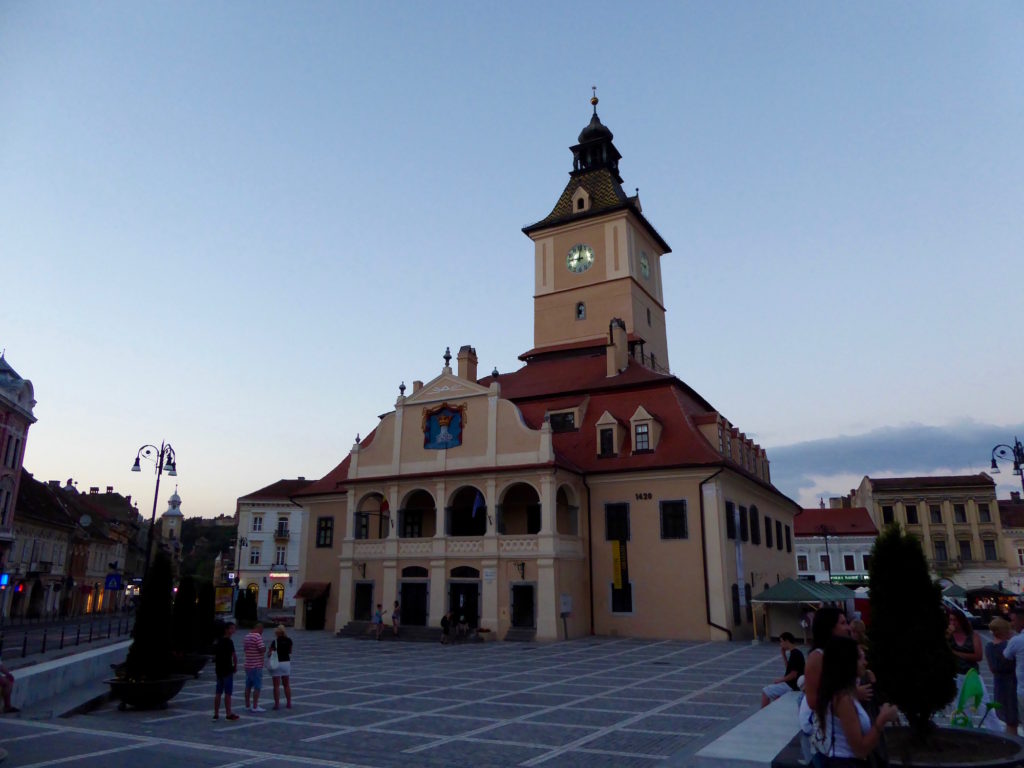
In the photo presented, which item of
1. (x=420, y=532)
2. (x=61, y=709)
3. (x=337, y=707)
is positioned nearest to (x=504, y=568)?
(x=420, y=532)

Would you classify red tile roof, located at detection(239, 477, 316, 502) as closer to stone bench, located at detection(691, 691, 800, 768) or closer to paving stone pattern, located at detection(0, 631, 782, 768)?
paving stone pattern, located at detection(0, 631, 782, 768)

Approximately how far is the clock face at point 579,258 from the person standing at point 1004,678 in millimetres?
43645

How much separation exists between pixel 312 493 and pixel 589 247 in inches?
997

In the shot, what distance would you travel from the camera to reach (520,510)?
37.8 meters

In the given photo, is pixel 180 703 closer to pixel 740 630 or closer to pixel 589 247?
pixel 740 630

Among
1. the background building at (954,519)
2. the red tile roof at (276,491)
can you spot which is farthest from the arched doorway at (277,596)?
the background building at (954,519)

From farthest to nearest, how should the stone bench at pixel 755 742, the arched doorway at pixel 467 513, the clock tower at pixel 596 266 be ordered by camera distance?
the clock tower at pixel 596 266
the arched doorway at pixel 467 513
the stone bench at pixel 755 742

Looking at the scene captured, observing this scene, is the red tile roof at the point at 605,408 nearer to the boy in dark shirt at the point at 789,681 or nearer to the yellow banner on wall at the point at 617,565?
the yellow banner on wall at the point at 617,565

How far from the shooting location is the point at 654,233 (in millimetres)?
54812

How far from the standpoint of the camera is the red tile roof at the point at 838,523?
74312 millimetres

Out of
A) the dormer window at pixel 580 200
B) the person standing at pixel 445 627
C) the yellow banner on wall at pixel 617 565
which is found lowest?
the person standing at pixel 445 627

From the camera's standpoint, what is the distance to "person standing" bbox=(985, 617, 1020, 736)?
30.9 ft

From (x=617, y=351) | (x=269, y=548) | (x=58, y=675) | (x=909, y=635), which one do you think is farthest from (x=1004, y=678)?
(x=269, y=548)

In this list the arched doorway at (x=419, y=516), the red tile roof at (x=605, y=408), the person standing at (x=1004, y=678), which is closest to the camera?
the person standing at (x=1004, y=678)
